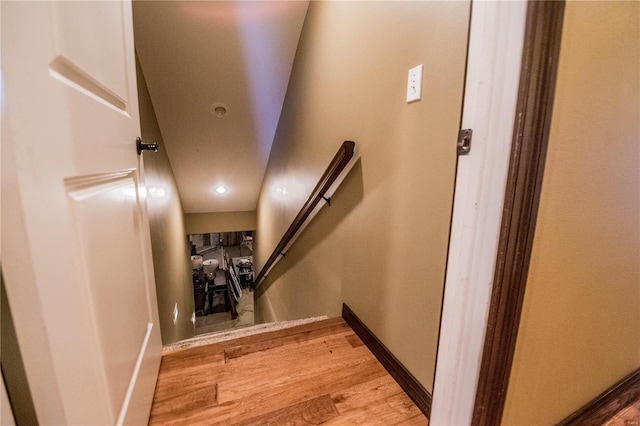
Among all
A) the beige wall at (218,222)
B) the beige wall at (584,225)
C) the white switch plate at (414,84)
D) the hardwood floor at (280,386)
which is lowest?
the beige wall at (218,222)

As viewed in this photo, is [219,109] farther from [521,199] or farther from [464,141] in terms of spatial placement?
[521,199]

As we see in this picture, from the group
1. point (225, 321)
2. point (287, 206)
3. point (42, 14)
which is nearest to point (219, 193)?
point (287, 206)

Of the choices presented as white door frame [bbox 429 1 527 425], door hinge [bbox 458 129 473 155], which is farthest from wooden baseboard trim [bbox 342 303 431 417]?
door hinge [bbox 458 129 473 155]

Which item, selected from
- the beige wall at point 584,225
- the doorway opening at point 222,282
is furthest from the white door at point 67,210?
the doorway opening at point 222,282

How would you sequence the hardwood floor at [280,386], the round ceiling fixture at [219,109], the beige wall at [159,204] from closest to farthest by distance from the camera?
the hardwood floor at [280,386] < the beige wall at [159,204] < the round ceiling fixture at [219,109]

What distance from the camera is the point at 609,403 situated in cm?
97

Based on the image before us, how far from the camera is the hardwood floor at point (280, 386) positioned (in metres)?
0.93

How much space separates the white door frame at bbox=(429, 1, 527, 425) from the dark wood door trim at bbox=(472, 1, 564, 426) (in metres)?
0.01

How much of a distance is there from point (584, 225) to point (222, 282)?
30.9ft

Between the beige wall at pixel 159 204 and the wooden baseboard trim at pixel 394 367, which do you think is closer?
the wooden baseboard trim at pixel 394 367

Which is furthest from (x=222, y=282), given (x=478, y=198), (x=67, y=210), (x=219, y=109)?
(x=478, y=198)

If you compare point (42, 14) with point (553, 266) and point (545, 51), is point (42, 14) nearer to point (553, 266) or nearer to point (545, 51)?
point (545, 51)

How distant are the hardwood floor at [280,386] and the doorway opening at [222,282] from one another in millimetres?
5205

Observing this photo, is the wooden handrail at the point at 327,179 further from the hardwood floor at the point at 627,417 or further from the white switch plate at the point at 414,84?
the hardwood floor at the point at 627,417
